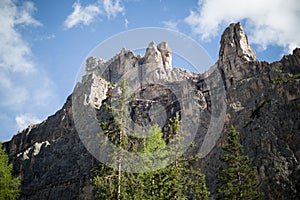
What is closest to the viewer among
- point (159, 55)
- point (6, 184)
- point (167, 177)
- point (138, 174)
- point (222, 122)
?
point (138, 174)

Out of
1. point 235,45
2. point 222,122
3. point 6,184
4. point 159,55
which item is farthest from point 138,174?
point 159,55

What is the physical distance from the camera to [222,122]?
63031mm

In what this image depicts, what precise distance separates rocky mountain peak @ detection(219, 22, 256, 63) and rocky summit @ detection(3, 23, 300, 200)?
0.25 m

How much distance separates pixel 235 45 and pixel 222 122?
2665cm

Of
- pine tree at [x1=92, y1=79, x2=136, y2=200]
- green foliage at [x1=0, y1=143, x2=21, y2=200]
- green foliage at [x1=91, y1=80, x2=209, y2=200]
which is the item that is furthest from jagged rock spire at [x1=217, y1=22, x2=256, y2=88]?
pine tree at [x1=92, y1=79, x2=136, y2=200]

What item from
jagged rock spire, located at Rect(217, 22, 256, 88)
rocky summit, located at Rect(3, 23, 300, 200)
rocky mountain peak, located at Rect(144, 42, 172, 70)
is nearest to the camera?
rocky summit, located at Rect(3, 23, 300, 200)

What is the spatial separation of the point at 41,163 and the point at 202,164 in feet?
125

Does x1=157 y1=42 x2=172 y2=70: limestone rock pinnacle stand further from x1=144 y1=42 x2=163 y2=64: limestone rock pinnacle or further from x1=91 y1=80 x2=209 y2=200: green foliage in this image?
x1=91 y1=80 x2=209 y2=200: green foliage

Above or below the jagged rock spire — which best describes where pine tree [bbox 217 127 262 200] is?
below

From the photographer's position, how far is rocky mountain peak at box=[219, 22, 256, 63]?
258ft

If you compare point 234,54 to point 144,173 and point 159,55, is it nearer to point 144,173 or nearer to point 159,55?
point 159,55

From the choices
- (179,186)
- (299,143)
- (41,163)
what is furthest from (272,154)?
(41,163)

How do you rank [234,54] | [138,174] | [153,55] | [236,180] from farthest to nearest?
Answer: [153,55], [234,54], [236,180], [138,174]

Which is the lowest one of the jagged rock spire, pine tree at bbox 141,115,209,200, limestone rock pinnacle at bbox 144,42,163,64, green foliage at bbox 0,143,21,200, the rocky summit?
pine tree at bbox 141,115,209,200
